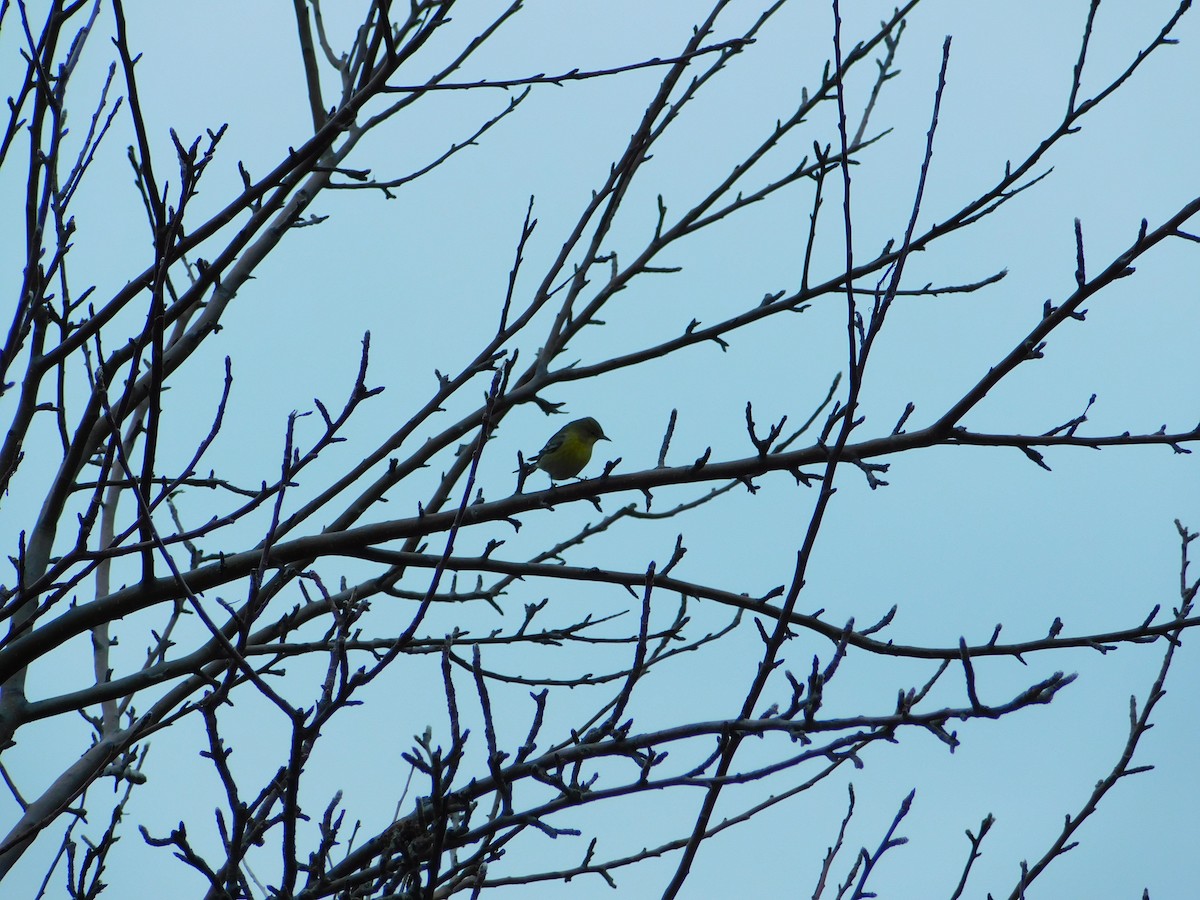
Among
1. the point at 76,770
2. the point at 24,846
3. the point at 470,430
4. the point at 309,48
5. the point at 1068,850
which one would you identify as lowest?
the point at 1068,850

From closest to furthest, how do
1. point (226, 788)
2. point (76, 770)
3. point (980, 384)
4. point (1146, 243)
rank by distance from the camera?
point (226, 788) → point (1146, 243) → point (980, 384) → point (76, 770)

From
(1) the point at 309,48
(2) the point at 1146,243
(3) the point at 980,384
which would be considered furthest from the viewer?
(1) the point at 309,48

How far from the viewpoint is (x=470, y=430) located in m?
4.31

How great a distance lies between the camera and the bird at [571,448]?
8.89 m

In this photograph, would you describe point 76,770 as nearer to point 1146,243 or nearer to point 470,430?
point 470,430

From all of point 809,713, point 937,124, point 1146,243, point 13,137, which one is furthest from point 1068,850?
point 13,137

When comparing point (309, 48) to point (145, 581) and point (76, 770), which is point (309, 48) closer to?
point (145, 581)

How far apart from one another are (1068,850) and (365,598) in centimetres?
250

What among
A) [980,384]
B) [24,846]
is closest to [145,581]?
[24,846]

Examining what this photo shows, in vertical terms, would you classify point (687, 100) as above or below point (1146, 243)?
above

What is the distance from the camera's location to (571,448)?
8914 mm

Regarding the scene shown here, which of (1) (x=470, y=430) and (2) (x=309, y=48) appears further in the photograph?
(2) (x=309, y=48)

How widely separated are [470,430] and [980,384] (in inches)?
74.0

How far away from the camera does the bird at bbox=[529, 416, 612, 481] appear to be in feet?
29.2
